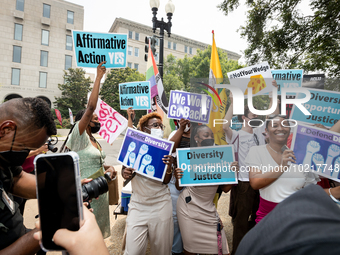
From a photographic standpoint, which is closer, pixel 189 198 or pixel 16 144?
pixel 16 144

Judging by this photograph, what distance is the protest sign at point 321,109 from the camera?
2166 mm

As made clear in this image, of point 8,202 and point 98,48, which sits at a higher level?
point 98,48

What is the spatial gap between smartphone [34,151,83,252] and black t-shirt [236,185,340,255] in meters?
0.69

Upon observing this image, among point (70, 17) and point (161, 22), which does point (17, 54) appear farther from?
point (161, 22)

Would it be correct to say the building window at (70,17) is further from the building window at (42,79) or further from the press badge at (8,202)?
the press badge at (8,202)

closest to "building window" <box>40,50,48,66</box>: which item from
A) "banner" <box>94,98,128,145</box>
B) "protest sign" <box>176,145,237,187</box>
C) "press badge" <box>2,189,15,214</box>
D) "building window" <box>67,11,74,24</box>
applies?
"building window" <box>67,11,74,24</box>

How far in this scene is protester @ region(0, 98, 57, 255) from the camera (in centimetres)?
112

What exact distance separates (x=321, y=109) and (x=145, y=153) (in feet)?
6.90

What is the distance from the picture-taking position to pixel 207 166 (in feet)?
8.16

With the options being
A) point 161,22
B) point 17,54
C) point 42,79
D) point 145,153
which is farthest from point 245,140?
point 17,54

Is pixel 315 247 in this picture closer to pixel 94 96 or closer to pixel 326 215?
pixel 326 215

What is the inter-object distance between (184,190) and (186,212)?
0.29 metres

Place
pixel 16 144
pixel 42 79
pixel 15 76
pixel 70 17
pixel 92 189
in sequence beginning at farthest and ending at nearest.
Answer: pixel 70 17
pixel 42 79
pixel 15 76
pixel 92 189
pixel 16 144

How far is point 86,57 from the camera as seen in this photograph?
3.26 m
